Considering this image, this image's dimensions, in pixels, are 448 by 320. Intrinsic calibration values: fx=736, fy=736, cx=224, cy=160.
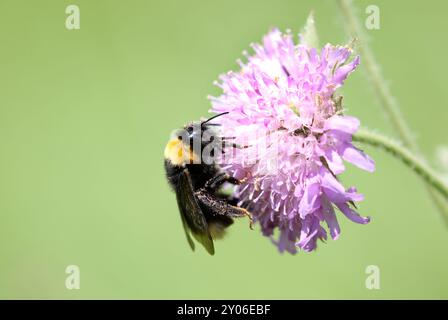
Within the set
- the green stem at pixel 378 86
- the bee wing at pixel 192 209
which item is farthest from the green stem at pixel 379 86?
the bee wing at pixel 192 209

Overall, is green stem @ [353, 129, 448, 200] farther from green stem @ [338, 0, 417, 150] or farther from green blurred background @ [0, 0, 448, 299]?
green blurred background @ [0, 0, 448, 299]

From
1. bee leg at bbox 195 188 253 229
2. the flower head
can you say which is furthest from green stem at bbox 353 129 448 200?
bee leg at bbox 195 188 253 229

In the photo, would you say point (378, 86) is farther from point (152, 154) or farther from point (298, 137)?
point (152, 154)

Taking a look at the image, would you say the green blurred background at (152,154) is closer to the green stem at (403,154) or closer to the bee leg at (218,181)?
the green stem at (403,154)

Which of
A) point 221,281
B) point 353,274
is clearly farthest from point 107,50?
point 353,274
